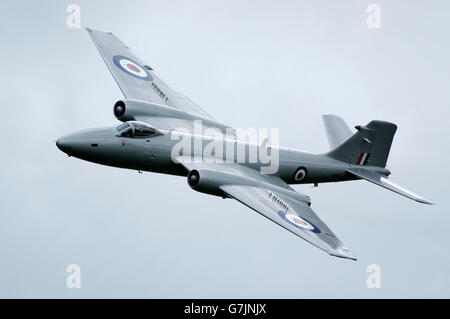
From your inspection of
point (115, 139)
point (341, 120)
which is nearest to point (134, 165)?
→ point (115, 139)

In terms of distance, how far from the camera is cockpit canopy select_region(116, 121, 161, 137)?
3638cm

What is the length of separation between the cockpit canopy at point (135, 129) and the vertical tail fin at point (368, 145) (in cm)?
1024

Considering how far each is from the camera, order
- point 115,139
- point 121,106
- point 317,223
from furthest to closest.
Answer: point 121,106 < point 115,139 < point 317,223

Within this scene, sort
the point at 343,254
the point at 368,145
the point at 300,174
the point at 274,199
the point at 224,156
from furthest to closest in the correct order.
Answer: the point at 368,145
the point at 300,174
the point at 224,156
the point at 274,199
the point at 343,254

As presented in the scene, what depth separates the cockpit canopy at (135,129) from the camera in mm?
36375

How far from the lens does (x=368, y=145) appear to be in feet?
133

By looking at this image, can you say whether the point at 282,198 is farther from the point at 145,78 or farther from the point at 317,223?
the point at 145,78

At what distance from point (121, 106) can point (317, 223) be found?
12751 millimetres

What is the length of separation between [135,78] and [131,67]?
1.28m

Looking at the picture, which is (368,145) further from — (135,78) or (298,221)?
(135,78)

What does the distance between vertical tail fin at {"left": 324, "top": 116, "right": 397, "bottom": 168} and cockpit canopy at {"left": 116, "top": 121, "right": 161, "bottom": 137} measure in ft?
33.6

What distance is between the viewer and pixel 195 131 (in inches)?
1570

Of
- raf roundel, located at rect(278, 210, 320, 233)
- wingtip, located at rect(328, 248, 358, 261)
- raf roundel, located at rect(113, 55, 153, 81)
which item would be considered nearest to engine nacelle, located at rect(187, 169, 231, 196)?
raf roundel, located at rect(278, 210, 320, 233)

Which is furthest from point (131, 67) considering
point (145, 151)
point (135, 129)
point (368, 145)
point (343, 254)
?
point (343, 254)
